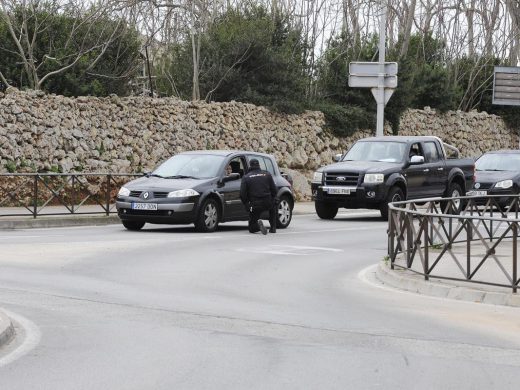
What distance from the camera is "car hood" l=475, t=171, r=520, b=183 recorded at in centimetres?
3247

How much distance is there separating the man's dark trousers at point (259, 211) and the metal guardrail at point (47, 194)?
4.10m

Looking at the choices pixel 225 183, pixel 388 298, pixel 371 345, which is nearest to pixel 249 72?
pixel 225 183

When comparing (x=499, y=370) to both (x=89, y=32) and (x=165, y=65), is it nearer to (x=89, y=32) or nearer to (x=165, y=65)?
(x=89, y=32)

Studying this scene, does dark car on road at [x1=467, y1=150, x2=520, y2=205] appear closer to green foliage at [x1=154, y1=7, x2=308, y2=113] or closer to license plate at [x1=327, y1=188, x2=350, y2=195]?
license plate at [x1=327, y1=188, x2=350, y2=195]

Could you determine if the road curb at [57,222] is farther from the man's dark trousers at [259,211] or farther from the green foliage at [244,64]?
the green foliage at [244,64]

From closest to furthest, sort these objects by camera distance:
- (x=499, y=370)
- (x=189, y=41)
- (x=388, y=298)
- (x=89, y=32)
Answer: (x=499, y=370), (x=388, y=298), (x=89, y=32), (x=189, y=41)

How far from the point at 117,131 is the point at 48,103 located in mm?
2626

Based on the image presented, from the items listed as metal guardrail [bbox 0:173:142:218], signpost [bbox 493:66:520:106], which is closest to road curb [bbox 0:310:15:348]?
metal guardrail [bbox 0:173:142:218]

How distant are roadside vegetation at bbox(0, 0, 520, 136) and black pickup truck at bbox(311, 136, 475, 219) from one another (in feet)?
23.9

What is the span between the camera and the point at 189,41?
3634 cm

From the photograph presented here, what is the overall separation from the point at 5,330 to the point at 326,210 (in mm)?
18805

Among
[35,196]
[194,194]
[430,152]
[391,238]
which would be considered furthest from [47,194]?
[391,238]

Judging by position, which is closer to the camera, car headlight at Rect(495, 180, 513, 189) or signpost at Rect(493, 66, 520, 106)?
car headlight at Rect(495, 180, 513, 189)

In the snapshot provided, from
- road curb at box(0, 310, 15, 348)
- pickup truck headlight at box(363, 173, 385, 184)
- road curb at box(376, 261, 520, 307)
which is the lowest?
road curb at box(376, 261, 520, 307)
